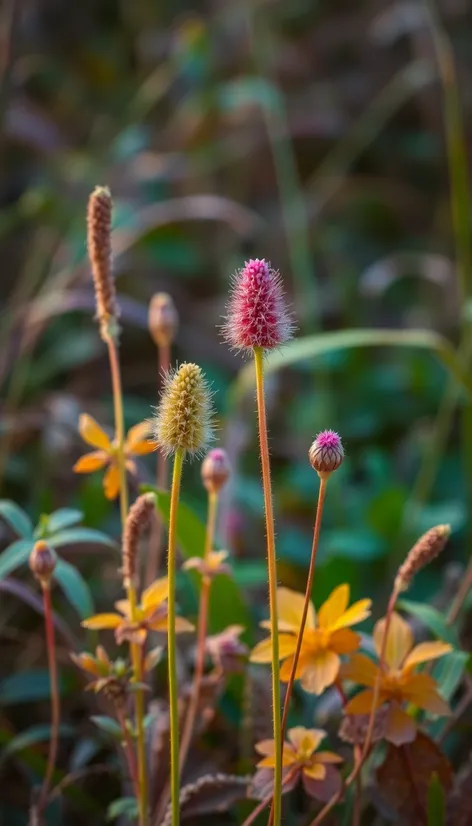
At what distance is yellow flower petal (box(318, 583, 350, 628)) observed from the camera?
0.55m

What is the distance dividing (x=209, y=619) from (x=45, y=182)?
1106 mm

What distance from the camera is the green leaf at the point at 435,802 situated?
1.79 ft

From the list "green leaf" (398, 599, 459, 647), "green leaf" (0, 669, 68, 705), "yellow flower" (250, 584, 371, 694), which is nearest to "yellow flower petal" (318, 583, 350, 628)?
"yellow flower" (250, 584, 371, 694)

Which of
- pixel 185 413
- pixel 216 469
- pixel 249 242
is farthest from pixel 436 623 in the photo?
pixel 249 242

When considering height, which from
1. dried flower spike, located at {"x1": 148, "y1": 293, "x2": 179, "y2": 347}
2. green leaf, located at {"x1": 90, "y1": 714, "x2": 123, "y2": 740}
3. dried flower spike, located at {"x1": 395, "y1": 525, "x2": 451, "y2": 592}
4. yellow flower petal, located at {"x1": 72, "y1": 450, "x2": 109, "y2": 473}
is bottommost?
green leaf, located at {"x1": 90, "y1": 714, "x2": 123, "y2": 740}

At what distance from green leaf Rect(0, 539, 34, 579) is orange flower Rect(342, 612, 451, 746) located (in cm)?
21

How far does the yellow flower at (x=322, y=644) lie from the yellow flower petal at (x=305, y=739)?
0.04m

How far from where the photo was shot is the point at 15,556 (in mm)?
586

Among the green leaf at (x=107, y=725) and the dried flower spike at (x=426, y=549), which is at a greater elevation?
the dried flower spike at (x=426, y=549)

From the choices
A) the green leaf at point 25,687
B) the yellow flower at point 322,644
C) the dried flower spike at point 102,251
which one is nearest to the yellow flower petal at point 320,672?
the yellow flower at point 322,644

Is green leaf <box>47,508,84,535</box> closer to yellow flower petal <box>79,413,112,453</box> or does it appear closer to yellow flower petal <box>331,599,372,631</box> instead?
yellow flower petal <box>79,413,112,453</box>

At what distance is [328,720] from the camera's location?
0.70 m

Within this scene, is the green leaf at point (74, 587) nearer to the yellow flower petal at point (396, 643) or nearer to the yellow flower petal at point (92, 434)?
the yellow flower petal at point (92, 434)

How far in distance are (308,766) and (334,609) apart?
9 cm
